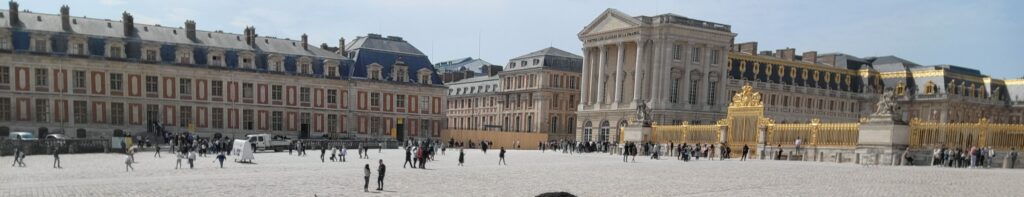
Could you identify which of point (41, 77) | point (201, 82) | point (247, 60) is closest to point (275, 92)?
point (247, 60)

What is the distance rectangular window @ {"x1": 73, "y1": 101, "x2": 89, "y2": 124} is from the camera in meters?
53.3

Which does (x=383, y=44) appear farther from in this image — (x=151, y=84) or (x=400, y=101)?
(x=151, y=84)

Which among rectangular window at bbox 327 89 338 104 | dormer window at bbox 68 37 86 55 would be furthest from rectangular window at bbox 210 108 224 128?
dormer window at bbox 68 37 86 55

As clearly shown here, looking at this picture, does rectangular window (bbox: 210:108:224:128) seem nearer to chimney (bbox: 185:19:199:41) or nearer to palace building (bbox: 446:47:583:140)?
chimney (bbox: 185:19:199:41)

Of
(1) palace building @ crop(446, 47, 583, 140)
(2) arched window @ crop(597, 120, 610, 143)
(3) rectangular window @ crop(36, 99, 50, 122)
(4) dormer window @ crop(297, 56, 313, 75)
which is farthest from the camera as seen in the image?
(1) palace building @ crop(446, 47, 583, 140)

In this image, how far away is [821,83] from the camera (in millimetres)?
83000

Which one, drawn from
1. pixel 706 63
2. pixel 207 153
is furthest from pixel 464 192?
pixel 706 63

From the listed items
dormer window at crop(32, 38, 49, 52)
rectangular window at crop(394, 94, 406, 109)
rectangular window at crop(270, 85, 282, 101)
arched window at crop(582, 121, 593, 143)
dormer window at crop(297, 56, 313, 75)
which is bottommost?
arched window at crop(582, 121, 593, 143)

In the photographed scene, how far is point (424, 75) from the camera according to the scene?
68188 millimetres

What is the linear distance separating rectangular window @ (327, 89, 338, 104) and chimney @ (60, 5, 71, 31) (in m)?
18.7

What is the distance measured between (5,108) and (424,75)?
30.4 meters

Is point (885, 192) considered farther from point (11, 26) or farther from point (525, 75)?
point (525, 75)

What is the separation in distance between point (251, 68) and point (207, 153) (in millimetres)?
17732

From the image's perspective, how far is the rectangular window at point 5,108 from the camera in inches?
2014
